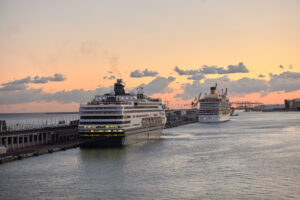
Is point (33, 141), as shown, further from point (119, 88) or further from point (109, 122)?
point (119, 88)

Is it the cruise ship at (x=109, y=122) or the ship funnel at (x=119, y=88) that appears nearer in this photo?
the cruise ship at (x=109, y=122)

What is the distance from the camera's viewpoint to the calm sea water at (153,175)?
128 ft

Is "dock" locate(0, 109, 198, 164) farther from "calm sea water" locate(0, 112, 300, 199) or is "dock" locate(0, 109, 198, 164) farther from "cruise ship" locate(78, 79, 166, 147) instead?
"cruise ship" locate(78, 79, 166, 147)

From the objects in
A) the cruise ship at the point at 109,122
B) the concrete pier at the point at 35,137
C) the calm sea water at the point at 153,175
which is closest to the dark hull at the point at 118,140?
the cruise ship at the point at 109,122

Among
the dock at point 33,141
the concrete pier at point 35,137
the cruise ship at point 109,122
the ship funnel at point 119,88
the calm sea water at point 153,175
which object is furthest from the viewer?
the ship funnel at point 119,88

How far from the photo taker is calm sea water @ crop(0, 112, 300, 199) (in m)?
39.0

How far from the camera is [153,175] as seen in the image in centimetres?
4791

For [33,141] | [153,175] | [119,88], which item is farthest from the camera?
[119,88]

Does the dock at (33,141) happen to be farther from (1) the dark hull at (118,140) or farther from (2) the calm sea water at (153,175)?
(1) the dark hull at (118,140)

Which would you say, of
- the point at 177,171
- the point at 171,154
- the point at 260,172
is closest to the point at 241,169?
the point at 260,172

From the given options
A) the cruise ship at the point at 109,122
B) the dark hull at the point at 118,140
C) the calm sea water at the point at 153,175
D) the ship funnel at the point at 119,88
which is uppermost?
the ship funnel at the point at 119,88

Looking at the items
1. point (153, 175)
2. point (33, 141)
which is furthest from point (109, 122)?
point (153, 175)

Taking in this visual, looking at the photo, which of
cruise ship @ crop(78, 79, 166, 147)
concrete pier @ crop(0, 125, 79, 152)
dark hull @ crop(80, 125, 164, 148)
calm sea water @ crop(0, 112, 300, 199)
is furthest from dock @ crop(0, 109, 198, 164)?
cruise ship @ crop(78, 79, 166, 147)

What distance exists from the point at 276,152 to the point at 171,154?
1874 cm
